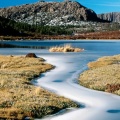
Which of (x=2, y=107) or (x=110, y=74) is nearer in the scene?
(x=2, y=107)

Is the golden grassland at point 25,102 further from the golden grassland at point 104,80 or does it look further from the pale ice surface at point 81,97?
the golden grassland at point 104,80

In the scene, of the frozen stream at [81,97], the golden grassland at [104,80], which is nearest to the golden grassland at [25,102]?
the frozen stream at [81,97]

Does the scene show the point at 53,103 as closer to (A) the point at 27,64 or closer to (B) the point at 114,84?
(B) the point at 114,84

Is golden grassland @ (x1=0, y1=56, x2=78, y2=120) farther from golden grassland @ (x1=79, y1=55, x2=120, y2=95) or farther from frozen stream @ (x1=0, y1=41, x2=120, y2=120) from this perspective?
golden grassland @ (x1=79, y1=55, x2=120, y2=95)

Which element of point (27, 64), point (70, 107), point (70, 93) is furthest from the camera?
point (27, 64)

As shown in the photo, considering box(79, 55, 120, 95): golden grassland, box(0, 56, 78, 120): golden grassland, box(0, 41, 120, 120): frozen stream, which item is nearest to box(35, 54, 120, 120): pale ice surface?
box(0, 41, 120, 120): frozen stream

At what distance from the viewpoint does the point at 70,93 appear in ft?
85.5

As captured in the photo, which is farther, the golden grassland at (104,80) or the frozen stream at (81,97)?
the golden grassland at (104,80)

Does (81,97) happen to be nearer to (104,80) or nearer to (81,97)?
(81,97)

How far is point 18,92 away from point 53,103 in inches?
151

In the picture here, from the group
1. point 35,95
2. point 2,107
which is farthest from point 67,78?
point 2,107

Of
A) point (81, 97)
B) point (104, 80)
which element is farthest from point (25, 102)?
→ point (104, 80)

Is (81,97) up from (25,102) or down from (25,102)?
down

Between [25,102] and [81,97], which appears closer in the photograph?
[25,102]
